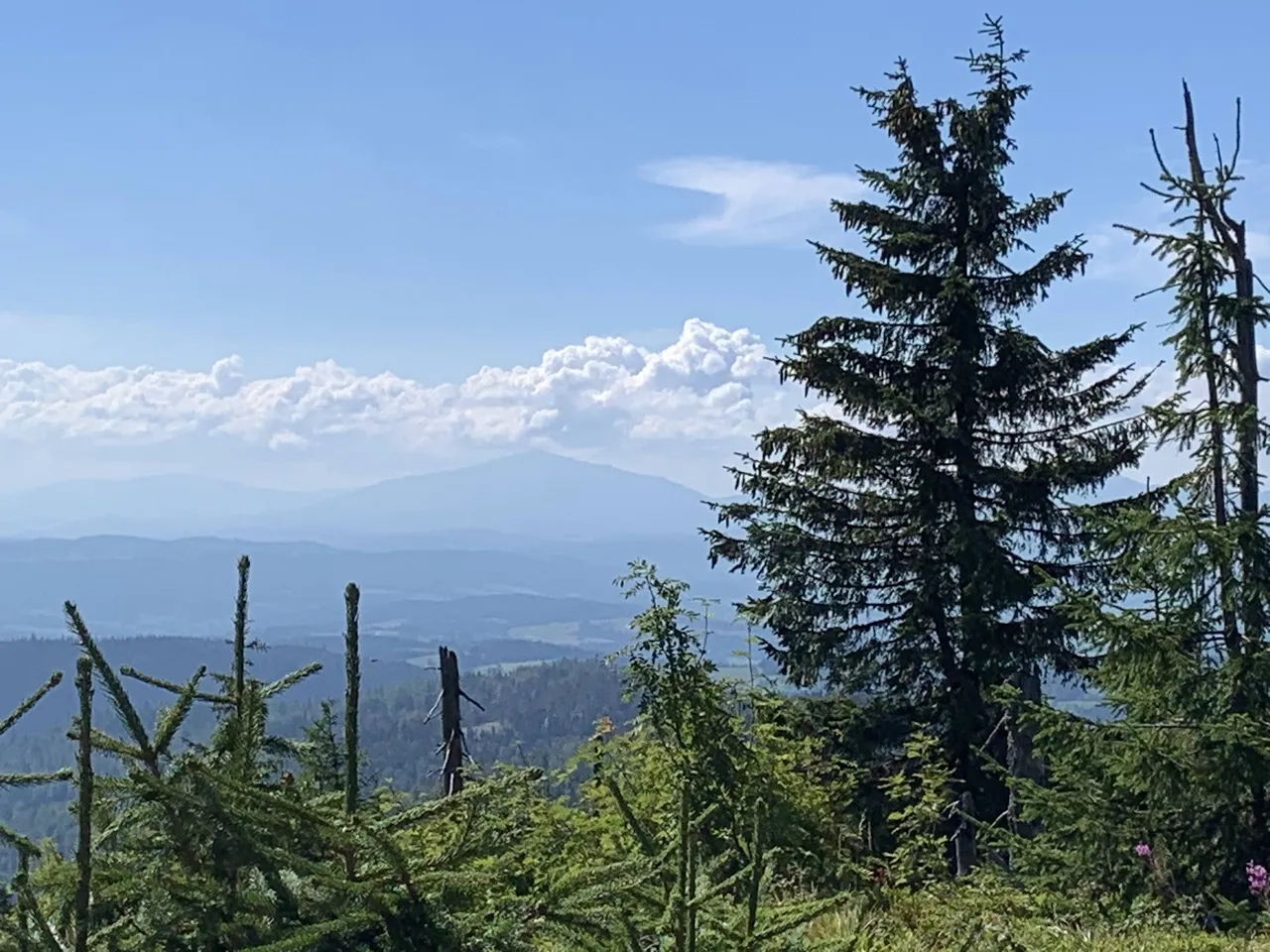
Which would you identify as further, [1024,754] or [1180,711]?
[1024,754]

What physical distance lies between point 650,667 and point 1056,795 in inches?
124

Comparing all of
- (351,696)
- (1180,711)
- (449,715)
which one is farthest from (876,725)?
(351,696)

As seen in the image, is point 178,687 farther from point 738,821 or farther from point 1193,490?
point 1193,490

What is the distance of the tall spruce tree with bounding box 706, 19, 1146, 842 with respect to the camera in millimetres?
14125

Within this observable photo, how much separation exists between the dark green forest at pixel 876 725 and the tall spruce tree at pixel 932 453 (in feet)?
0.16

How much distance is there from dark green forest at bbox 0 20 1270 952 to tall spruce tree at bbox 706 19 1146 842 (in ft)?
0.16

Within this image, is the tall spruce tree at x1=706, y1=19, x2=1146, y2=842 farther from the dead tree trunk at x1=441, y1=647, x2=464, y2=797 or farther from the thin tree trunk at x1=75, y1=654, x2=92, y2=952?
the thin tree trunk at x1=75, y1=654, x2=92, y2=952

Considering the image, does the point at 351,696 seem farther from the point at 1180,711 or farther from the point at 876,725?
the point at 876,725

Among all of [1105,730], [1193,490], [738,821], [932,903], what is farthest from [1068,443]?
[738,821]

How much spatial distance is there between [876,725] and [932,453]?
3.61m

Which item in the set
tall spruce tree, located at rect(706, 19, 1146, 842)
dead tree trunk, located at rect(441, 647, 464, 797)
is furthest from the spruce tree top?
dead tree trunk, located at rect(441, 647, 464, 797)

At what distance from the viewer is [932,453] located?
14.4 m

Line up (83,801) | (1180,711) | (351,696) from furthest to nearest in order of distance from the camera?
1. (1180,711)
2. (351,696)
3. (83,801)

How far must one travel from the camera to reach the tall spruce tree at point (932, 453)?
14.1 metres
